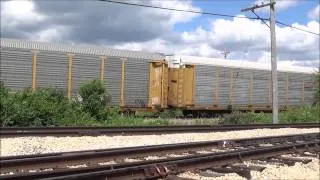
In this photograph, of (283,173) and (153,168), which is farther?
(283,173)

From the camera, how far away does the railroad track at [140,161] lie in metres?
7.96

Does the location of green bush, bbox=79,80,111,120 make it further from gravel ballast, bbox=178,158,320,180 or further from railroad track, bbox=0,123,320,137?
gravel ballast, bbox=178,158,320,180

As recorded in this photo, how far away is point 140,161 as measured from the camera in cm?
984

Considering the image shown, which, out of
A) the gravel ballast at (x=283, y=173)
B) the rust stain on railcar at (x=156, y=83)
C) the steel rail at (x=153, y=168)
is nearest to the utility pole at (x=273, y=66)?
the rust stain on railcar at (x=156, y=83)

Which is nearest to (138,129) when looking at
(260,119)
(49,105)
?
(49,105)

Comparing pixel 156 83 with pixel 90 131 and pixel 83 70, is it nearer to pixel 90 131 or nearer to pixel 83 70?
pixel 83 70

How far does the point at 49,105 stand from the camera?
72.4 feet

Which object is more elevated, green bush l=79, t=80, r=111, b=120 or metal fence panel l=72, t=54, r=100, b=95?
metal fence panel l=72, t=54, r=100, b=95

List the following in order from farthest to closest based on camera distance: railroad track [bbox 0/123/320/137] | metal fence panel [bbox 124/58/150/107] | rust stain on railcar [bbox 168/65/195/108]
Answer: rust stain on railcar [bbox 168/65/195/108]
metal fence panel [bbox 124/58/150/107]
railroad track [bbox 0/123/320/137]

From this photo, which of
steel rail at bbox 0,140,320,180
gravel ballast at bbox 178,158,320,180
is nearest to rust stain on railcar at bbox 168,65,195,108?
steel rail at bbox 0,140,320,180

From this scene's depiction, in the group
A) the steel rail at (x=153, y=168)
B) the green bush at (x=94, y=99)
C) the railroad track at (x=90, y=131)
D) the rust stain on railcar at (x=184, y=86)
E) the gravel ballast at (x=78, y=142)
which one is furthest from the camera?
the rust stain on railcar at (x=184, y=86)

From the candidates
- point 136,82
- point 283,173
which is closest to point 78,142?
point 283,173

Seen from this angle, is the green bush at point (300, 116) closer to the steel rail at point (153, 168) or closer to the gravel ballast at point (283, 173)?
the steel rail at point (153, 168)

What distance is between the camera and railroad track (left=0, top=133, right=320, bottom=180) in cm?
796
